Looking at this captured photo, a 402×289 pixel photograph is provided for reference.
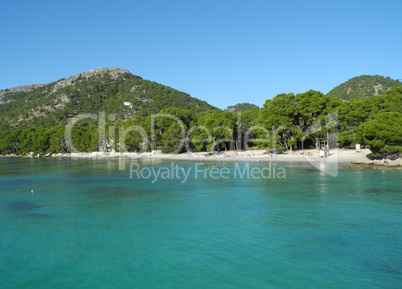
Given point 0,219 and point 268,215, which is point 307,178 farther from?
Result: point 0,219

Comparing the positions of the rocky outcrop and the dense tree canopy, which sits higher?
A: the dense tree canopy

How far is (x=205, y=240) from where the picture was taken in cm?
1338

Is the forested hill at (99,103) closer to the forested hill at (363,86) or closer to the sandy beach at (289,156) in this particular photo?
the forested hill at (363,86)

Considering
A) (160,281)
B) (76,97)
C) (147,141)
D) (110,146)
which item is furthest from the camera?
(76,97)

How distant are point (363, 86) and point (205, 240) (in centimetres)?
16707

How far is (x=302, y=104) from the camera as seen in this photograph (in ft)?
203

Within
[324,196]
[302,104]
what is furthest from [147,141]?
[324,196]

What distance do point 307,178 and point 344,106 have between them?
33516 millimetres

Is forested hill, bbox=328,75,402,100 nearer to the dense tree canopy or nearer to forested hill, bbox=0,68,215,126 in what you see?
forested hill, bbox=0,68,215,126

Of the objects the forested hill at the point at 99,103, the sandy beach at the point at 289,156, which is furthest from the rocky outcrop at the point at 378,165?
the forested hill at the point at 99,103

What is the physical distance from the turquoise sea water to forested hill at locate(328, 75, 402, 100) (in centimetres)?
13049

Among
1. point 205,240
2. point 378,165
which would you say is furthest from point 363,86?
point 205,240

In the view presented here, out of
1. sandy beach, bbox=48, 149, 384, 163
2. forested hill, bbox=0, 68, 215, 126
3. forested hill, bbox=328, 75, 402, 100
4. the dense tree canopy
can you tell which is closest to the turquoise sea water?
sandy beach, bbox=48, 149, 384, 163

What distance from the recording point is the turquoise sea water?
388 inches
